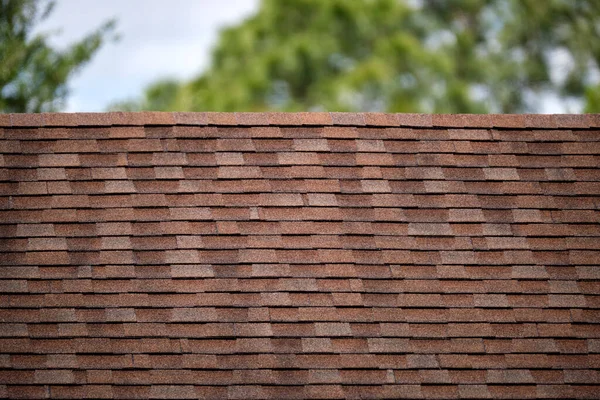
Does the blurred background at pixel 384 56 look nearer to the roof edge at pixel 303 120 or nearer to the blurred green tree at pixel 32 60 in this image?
the blurred green tree at pixel 32 60

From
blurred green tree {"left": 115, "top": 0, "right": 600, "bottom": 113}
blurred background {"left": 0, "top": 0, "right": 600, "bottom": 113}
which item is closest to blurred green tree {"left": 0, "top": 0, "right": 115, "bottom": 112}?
blurred background {"left": 0, "top": 0, "right": 600, "bottom": 113}

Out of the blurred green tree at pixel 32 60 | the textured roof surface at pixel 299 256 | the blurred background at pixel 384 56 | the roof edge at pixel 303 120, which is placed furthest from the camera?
the blurred background at pixel 384 56

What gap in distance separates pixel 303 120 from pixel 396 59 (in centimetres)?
1873

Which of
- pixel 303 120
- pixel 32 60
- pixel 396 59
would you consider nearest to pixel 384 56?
pixel 396 59

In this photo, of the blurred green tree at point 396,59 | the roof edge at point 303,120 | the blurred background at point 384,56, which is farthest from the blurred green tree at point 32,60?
the roof edge at point 303,120

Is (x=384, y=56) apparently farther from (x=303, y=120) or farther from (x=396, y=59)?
(x=303, y=120)

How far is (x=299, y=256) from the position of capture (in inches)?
226

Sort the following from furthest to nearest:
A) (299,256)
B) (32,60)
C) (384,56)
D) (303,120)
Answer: (384,56) < (32,60) < (303,120) < (299,256)

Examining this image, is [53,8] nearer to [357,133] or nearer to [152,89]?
[357,133]

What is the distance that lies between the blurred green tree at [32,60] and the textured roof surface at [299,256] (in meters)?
9.19

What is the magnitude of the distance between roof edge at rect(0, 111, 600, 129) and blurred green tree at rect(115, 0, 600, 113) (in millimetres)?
15802

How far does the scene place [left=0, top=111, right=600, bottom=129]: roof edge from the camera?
20.4 feet

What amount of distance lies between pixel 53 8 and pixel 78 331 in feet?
36.1

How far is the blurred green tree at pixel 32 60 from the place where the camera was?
14.7 metres
